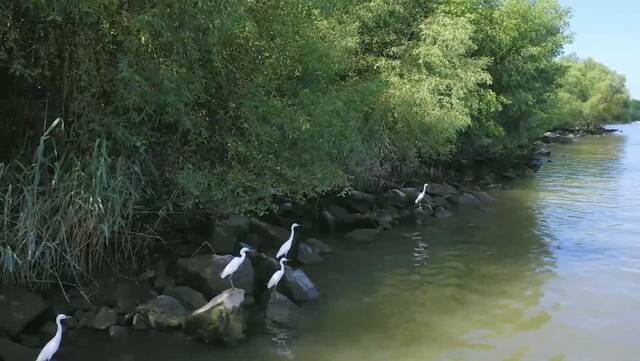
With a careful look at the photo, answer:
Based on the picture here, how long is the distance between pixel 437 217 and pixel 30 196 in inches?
520


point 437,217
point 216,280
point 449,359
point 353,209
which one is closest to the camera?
point 449,359

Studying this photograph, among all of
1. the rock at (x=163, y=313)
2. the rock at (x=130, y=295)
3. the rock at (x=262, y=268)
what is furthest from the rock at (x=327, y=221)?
the rock at (x=163, y=313)

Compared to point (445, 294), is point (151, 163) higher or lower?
higher

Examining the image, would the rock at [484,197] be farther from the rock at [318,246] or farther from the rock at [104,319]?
the rock at [104,319]

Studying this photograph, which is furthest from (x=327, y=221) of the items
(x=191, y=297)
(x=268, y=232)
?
(x=191, y=297)

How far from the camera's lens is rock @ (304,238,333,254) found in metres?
13.7

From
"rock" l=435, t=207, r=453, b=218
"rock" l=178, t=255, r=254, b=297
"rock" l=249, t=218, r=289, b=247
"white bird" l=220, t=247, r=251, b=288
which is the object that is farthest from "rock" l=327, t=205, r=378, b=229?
"white bird" l=220, t=247, r=251, b=288

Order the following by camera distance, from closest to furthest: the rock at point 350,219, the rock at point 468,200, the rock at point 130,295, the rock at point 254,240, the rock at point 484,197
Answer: the rock at point 130,295 < the rock at point 254,240 < the rock at point 350,219 < the rock at point 468,200 < the rock at point 484,197

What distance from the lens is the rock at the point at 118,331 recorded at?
8.27m

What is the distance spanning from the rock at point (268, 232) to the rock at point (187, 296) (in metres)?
3.70

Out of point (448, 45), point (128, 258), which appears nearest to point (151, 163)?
point (128, 258)

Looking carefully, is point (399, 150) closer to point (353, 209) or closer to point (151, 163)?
point (353, 209)

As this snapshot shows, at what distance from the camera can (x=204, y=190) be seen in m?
10.3

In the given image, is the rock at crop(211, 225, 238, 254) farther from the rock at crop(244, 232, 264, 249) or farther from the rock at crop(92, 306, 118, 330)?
the rock at crop(92, 306, 118, 330)
